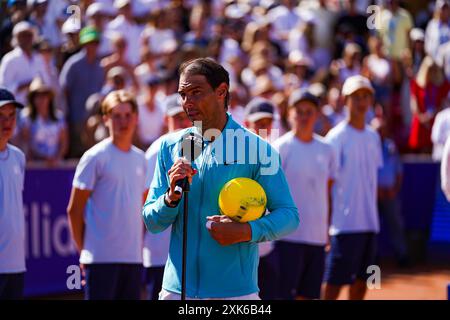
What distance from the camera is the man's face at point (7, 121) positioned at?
20.8 feet

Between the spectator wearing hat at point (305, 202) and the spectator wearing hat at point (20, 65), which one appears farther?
the spectator wearing hat at point (20, 65)

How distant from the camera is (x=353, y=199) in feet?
28.7

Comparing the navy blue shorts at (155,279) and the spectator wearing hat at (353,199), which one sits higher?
the spectator wearing hat at (353,199)

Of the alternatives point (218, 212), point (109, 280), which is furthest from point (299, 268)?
point (218, 212)

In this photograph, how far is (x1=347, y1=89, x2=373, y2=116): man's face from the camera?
886cm

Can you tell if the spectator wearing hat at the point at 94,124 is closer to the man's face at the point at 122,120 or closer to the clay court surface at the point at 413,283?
the clay court surface at the point at 413,283

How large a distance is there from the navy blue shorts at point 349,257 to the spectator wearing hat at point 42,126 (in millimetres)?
3539

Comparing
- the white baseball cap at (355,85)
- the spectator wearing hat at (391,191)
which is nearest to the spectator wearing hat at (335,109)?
the spectator wearing hat at (391,191)

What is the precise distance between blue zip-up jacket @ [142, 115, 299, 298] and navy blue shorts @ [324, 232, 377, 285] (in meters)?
4.16

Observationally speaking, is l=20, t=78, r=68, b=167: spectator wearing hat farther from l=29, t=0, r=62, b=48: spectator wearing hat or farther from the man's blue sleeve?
the man's blue sleeve

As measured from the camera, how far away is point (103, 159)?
22.8 feet

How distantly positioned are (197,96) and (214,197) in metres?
0.50

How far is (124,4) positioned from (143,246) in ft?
23.6

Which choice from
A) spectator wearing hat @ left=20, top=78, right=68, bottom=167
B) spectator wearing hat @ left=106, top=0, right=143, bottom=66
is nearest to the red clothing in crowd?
spectator wearing hat @ left=106, top=0, right=143, bottom=66
